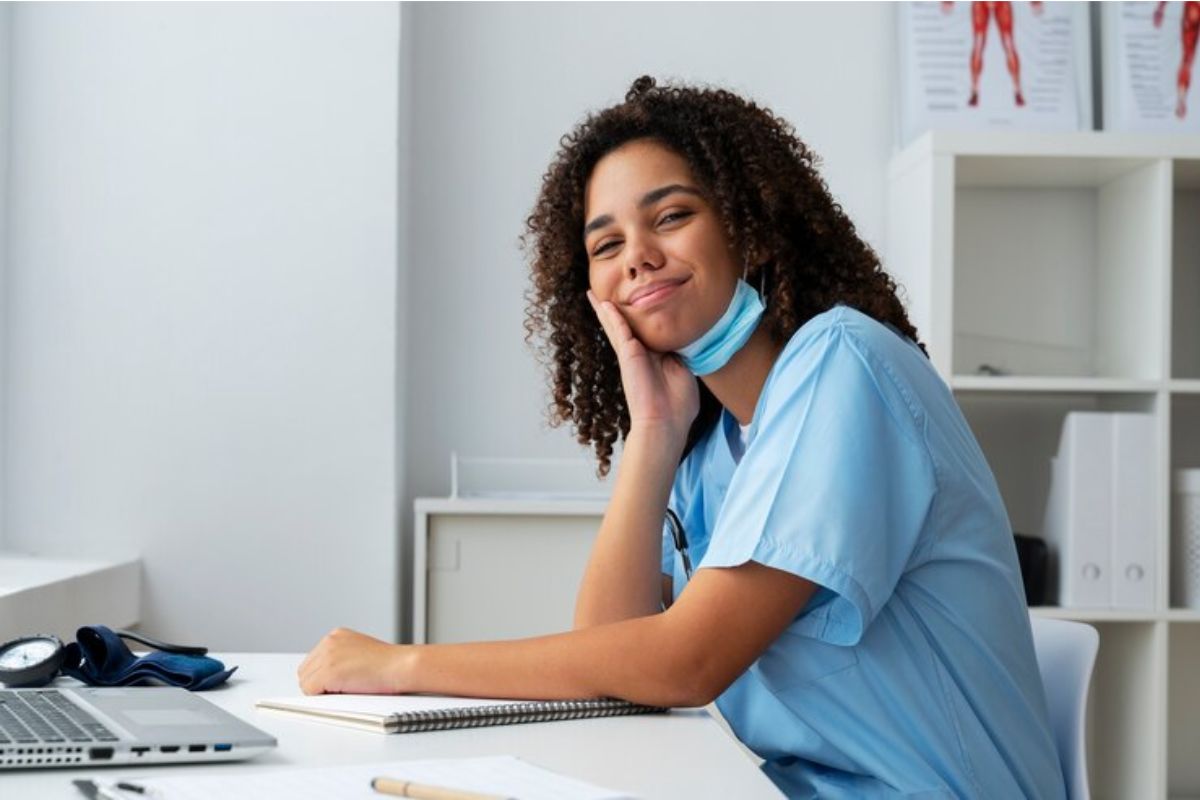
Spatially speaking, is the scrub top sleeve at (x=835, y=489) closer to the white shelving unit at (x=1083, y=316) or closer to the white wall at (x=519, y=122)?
the white shelving unit at (x=1083, y=316)

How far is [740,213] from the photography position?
1.57 metres

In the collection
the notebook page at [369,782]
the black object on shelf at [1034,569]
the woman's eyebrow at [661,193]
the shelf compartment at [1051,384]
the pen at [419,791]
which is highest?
the woman's eyebrow at [661,193]

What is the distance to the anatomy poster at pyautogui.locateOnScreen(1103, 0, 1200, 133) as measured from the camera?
9.32 ft

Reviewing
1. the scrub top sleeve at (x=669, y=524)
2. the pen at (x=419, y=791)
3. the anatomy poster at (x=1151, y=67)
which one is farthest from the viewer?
the anatomy poster at (x=1151, y=67)

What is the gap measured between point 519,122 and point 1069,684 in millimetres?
1846

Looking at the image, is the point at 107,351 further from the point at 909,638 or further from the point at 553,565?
the point at 909,638

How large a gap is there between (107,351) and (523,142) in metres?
0.90

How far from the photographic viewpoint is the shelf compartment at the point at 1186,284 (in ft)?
9.68

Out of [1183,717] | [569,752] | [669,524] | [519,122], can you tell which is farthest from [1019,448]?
[569,752]

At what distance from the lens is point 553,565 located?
2.70m

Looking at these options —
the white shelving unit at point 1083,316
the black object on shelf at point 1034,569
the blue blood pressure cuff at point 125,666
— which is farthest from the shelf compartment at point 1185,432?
the blue blood pressure cuff at point 125,666

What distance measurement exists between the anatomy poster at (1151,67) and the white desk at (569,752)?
6.56 ft

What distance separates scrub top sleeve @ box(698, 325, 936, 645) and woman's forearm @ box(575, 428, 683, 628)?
0.26 meters

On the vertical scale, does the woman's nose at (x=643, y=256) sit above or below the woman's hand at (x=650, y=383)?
above
